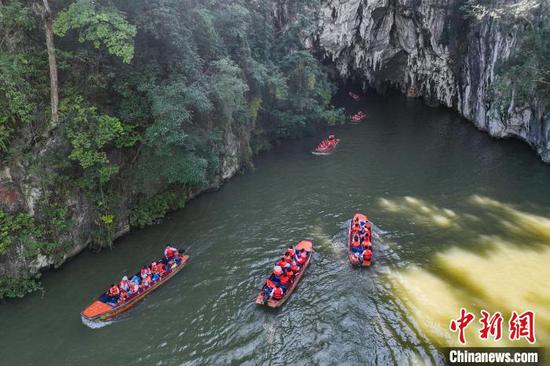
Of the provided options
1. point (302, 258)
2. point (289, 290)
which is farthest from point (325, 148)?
point (289, 290)

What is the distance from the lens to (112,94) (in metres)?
17.1

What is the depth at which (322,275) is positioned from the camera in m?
15.0

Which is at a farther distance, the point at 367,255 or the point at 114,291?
the point at 367,255

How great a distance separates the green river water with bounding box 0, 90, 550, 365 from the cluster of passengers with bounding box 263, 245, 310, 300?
543 mm

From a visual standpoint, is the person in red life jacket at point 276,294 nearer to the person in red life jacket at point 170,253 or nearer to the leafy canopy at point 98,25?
the person in red life jacket at point 170,253

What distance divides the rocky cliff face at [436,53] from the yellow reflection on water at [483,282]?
10189mm

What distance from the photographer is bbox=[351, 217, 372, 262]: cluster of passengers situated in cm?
1498

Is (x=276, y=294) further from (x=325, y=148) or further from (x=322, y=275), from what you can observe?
(x=325, y=148)

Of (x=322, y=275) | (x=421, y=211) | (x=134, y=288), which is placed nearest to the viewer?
(x=134, y=288)

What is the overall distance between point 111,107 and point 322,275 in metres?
11.5

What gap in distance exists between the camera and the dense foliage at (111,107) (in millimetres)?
14484

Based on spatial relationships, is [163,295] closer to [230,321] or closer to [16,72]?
[230,321]

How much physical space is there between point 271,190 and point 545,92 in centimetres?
1605

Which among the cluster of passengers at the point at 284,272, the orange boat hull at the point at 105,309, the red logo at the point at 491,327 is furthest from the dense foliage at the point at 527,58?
the orange boat hull at the point at 105,309
